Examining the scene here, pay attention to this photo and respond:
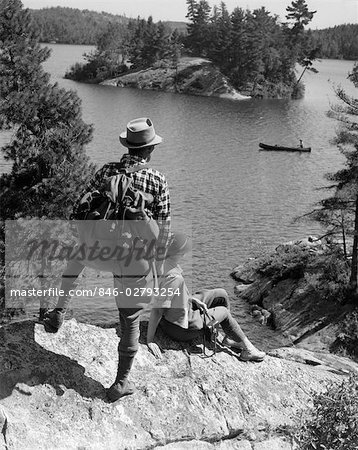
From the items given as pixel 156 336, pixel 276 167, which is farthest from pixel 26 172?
pixel 276 167

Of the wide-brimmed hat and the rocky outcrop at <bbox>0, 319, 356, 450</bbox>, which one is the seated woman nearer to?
the rocky outcrop at <bbox>0, 319, 356, 450</bbox>

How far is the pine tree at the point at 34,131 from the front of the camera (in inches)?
729

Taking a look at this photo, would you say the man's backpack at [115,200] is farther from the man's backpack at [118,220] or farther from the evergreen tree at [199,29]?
the evergreen tree at [199,29]

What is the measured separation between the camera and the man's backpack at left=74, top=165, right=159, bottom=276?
5688 mm

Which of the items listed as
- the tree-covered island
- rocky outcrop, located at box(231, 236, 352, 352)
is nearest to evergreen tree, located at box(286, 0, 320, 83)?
the tree-covered island

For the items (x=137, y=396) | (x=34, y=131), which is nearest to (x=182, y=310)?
(x=137, y=396)

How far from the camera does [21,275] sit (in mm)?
18688

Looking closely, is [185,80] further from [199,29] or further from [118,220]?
[118,220]

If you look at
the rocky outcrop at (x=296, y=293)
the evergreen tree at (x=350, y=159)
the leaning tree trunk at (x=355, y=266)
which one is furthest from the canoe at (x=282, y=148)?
the leaning tree trunk at (x=355, y=266)

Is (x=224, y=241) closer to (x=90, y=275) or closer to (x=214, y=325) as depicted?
(x=90, y=275)

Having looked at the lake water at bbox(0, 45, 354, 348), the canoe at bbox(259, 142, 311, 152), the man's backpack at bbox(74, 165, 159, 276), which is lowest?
the lake water at bbox(0, 45, 354, 348)

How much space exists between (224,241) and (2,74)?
1955cm

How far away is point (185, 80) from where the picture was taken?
10519 cm

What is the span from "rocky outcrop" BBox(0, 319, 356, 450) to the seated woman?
0.59ft
